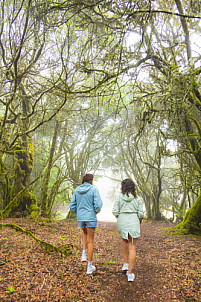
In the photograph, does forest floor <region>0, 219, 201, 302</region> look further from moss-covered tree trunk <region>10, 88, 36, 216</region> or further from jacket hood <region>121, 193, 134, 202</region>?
moss-covered tree trunk <region>10, 88, 36, 216</region>

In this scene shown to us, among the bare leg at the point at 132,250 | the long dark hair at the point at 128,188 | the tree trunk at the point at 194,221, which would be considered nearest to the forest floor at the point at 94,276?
the bare leg at the point at 132,250

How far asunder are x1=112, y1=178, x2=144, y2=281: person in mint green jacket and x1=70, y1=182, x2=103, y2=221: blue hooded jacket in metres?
0.39

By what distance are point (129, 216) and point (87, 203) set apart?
2.75ft

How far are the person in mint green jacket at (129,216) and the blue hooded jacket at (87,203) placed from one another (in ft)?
1.29

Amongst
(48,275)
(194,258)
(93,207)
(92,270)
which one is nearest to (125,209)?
(93,207)

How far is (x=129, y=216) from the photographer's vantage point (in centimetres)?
367

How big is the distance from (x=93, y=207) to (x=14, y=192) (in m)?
5.27

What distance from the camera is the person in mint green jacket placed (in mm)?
3576

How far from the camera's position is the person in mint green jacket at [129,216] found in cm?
358

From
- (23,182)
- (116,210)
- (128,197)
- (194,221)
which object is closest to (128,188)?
(128,197)

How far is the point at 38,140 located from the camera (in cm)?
1319

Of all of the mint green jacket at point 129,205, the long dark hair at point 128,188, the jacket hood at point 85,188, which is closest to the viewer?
the mint green jacket at point 129,205

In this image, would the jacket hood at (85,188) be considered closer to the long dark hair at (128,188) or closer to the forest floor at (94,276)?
the long dark hair at (128,188)

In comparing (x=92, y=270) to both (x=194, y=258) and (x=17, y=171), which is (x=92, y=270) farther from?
(x=17, y=171)
